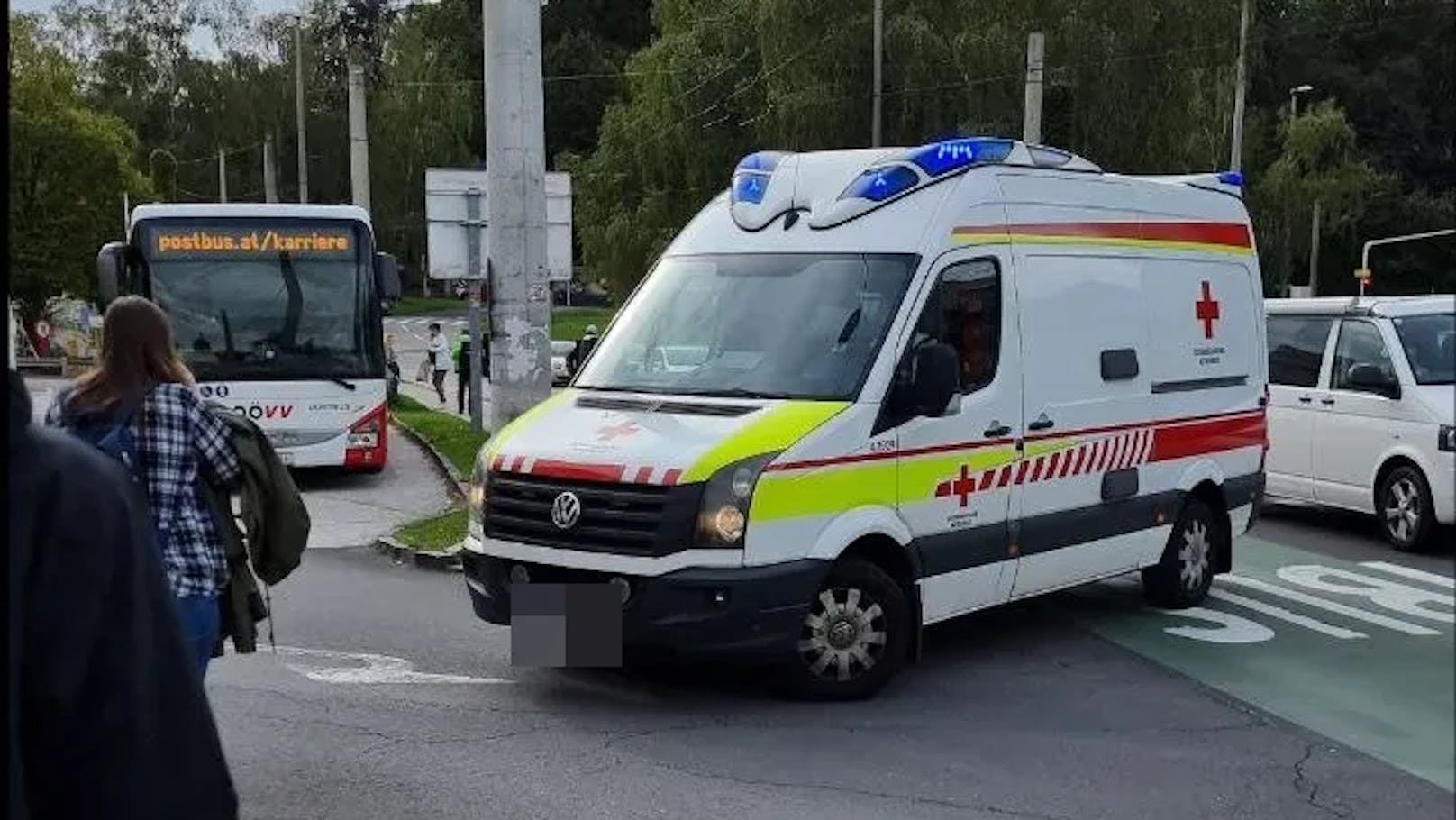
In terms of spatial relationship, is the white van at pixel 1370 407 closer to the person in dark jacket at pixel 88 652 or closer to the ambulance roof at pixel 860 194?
the ambulance roof at pixel 860 194

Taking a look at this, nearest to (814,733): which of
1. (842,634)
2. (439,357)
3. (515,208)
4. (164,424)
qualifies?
(842,634)

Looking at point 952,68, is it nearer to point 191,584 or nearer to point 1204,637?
point 1204,637

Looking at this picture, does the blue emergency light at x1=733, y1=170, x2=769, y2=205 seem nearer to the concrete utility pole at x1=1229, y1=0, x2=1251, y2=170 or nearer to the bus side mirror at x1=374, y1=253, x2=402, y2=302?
the concrete utility pole at x1=1229, y1=0, x2=1251, y2=170

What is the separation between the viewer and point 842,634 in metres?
6.64

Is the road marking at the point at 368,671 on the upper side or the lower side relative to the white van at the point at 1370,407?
lower

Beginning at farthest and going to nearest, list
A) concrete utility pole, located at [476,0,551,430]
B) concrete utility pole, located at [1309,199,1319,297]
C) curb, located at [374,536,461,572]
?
concrete utility pole, located at [476,0,551,430], curb, located at [374,536,461,572], concrete utility pole, located at [1309,199,1319,297]

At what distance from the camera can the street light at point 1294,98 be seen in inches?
105

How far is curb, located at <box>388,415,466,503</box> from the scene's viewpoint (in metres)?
14.8

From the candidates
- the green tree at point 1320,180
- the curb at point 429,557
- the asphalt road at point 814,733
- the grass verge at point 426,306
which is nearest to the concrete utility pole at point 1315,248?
the green tree at point 1320,180

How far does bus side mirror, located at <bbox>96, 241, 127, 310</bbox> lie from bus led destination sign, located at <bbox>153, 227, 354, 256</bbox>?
0.39 meters

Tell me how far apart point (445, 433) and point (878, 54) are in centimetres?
1202

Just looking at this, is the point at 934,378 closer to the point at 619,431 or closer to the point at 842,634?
the point at 842,634

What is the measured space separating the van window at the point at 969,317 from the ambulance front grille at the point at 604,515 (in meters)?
1.56

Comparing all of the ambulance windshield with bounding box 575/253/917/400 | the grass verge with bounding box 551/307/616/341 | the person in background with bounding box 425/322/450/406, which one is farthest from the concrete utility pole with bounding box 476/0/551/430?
the person in background with bounding box 425/322/450/406
